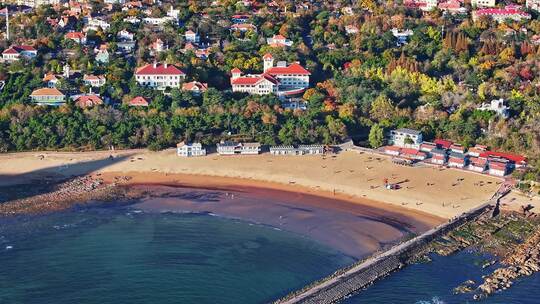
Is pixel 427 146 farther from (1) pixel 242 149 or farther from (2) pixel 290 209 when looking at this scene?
(2) pixel 290 209

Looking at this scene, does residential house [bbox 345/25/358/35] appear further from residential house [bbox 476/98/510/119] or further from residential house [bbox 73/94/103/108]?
residential house [bbox 73/94/103/108]

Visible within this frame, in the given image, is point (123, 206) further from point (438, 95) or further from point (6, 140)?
point (438, 95)

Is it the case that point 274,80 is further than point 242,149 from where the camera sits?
Yes

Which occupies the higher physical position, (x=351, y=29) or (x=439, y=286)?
(x=351, y=29)

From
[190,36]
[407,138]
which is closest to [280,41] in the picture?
[190,36]

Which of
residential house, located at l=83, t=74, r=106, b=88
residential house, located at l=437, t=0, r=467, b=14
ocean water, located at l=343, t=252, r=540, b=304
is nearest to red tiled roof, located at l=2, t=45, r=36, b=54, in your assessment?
residential house, located at l=83, t=74, r=106, b=88
